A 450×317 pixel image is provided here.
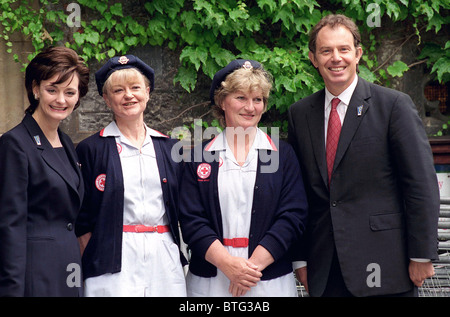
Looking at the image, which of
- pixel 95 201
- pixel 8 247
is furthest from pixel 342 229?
pixel 8 247

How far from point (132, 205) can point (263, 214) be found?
70 centimetres

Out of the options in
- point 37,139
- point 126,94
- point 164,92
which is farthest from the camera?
point 164,92

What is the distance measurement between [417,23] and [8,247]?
4.61 metres

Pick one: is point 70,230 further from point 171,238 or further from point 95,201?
point 171,238

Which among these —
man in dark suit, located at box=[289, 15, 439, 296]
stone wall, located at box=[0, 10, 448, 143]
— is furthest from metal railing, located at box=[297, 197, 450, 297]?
stone wall, located at box=[0, 10, 448, 143]

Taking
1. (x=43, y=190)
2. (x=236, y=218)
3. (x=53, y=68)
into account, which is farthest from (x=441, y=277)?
(x=53, y=68)

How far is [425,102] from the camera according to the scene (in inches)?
242

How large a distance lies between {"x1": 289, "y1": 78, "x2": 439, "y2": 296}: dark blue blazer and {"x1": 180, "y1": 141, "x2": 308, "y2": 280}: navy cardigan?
16cm

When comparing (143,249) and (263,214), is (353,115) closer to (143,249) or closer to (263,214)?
(263,214)

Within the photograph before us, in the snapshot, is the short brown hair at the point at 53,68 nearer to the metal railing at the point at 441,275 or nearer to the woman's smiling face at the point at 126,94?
the woman's smiling face at the point at 126,94

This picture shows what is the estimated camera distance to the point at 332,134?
3.34 m

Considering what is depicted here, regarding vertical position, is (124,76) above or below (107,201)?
above

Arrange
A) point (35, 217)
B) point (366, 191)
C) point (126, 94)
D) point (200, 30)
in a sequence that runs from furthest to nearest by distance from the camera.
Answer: point (200, 30)
point (126, 94)
point (366, 191)
point (35, 217)

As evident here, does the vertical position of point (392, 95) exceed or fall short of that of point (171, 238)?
it exceeds it
